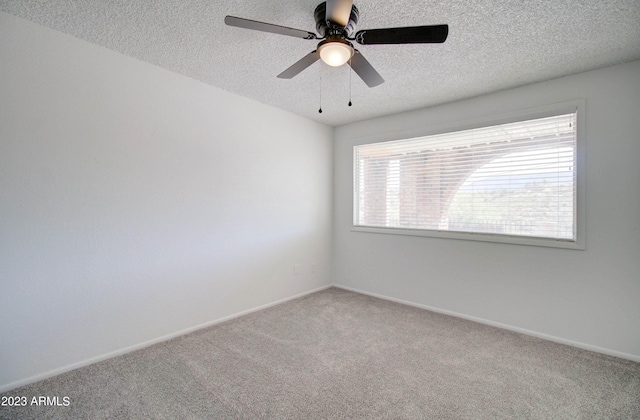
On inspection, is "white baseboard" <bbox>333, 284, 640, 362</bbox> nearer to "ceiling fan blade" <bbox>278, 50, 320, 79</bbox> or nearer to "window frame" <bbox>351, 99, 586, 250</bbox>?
"window frame" <bbox>351, 99, 586, 250</bbox>

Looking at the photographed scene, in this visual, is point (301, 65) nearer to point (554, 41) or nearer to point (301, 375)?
point (554, 41)

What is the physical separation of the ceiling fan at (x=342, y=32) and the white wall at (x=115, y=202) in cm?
141

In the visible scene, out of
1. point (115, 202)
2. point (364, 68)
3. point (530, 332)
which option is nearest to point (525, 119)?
point (364, 68)

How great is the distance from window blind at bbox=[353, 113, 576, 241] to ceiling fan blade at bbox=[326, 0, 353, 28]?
87.2 inches

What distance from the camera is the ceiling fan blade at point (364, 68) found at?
1771 millimetres

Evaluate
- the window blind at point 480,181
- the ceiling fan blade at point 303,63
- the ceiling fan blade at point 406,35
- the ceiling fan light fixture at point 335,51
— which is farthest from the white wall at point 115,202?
the ceiling fan blade at point 406,35

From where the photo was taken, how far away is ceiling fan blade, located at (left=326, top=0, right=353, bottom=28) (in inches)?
55.1

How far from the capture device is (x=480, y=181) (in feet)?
10.0

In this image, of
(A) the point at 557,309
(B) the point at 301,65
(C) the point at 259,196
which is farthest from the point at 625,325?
(C) the point at 259,196

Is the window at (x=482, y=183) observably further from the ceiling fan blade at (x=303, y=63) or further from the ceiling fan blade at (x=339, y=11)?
the ceiling fan blade at (x=339, y=11)

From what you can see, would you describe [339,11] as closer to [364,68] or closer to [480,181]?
[364,68]

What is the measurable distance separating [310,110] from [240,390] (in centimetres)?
297

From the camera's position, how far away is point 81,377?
78.7 inches

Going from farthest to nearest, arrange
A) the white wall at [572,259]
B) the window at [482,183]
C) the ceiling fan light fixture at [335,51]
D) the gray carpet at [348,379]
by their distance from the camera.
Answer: the window at [482,183] → the white wall at [572,259] → the gray carpet at [348,379] → the ceiling fan light fixture at [335,51]
